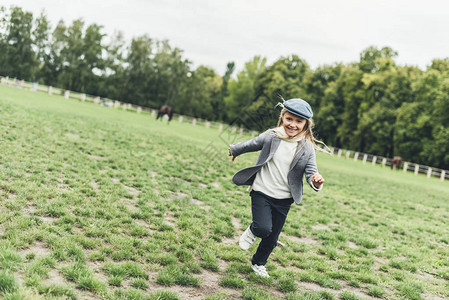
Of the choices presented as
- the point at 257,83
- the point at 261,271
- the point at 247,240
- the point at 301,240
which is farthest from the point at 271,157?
the point at 257,83

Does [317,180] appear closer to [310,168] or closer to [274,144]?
[310,168]

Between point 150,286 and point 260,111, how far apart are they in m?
11.6

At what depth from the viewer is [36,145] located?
→ 9258 millimetres

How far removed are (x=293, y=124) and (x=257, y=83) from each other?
62304mm

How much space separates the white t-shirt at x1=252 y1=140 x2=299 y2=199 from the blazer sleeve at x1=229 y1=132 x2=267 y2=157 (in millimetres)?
209

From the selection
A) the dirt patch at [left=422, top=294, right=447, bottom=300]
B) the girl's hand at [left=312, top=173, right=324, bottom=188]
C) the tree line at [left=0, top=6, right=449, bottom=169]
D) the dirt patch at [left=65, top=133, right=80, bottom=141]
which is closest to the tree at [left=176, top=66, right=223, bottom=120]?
the tree line at [left=0, top=6, right=449, bottom=169]

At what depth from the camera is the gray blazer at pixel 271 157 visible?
416 centimetres

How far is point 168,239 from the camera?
5066mm

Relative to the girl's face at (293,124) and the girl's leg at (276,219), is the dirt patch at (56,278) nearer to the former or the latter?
the girl's leg at (276,219)

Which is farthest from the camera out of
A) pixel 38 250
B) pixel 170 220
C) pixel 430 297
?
pixel 170 220

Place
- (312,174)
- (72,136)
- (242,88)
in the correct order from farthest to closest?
(242,88) < (72,136) < (312,174)

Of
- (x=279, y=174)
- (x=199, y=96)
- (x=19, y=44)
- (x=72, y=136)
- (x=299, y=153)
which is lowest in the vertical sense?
(x=72, y=136)

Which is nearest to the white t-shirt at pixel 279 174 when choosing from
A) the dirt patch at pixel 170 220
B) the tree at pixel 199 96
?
the dirt patch at pixel 170 220

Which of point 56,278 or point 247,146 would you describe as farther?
point 247,146
